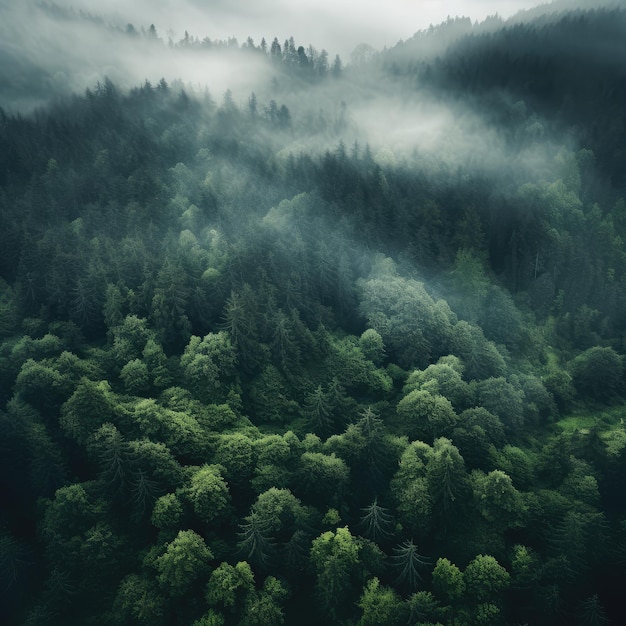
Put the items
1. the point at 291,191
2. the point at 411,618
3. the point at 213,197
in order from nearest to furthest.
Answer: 1. the point at 411,618
2. the point at 213,197
3. the point at 291,191

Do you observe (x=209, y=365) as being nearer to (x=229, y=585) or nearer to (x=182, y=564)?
(x=182, y=564)

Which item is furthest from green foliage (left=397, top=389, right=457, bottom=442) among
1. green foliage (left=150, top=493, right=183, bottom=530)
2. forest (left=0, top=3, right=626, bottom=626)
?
green foliage (left=150, top=493, right=183, bottom=530)

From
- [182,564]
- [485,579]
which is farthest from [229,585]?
[485,579]

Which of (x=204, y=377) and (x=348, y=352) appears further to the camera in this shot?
(x=348, y=352)

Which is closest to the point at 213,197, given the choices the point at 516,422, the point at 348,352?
the point at 348,352

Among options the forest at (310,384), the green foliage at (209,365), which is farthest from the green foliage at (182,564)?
the green foliage at (209,365)

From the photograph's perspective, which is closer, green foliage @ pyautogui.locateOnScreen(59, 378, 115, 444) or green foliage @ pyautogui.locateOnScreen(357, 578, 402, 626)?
green foliage @ pyautogui.locateOnScreen(357, 578, 402, 626)

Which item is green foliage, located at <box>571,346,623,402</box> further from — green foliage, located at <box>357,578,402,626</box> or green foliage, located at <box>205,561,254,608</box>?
green foliage, located at <box>205,561,254,608</box>

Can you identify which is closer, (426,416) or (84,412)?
(84,412)

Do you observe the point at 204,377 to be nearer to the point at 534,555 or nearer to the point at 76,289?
the point at 76,289
